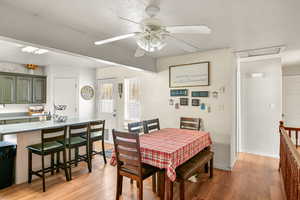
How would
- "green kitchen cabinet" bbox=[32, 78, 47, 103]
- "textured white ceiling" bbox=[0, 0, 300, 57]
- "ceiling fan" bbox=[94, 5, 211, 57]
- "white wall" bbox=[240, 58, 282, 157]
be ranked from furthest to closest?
"green kitchen cabinet" bbox=[32, 78, 47, 103] < "white wall" bbox=[240, 58, 282, 157] < "textured white ceiling" bbox=[0, 0, 300, 57] < "ceiling fan" bbox=[94, 5, 211, 57]

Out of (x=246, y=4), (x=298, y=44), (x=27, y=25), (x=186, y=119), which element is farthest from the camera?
(x=186, y=119)

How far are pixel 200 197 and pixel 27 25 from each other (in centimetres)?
317

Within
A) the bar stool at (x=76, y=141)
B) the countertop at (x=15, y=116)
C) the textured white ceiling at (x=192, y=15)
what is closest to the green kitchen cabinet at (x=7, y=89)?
the countertop at (x=15, y=116)

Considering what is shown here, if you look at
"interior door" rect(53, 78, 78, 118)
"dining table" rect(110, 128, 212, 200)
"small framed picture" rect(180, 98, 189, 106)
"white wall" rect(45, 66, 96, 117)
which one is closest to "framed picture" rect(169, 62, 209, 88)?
"small framed picture" rect(180, 98, 189, 106)

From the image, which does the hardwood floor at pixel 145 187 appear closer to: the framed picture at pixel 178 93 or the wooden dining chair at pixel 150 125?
the wooden dining chair at pixel 150 125

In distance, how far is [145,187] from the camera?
2.73 metres

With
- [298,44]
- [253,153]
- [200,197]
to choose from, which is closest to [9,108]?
[200,197]

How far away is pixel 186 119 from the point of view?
376 cm

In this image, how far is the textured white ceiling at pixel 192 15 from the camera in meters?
1.86

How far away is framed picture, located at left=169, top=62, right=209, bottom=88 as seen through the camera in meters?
3.64

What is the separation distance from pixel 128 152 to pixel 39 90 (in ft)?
15.0

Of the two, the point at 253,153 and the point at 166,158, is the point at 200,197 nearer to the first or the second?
the point at 166,158

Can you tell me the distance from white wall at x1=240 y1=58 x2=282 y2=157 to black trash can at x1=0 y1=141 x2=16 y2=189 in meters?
4.92

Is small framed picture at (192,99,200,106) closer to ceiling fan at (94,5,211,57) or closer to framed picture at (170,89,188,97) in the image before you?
framed picture at (170,89,188,97)
